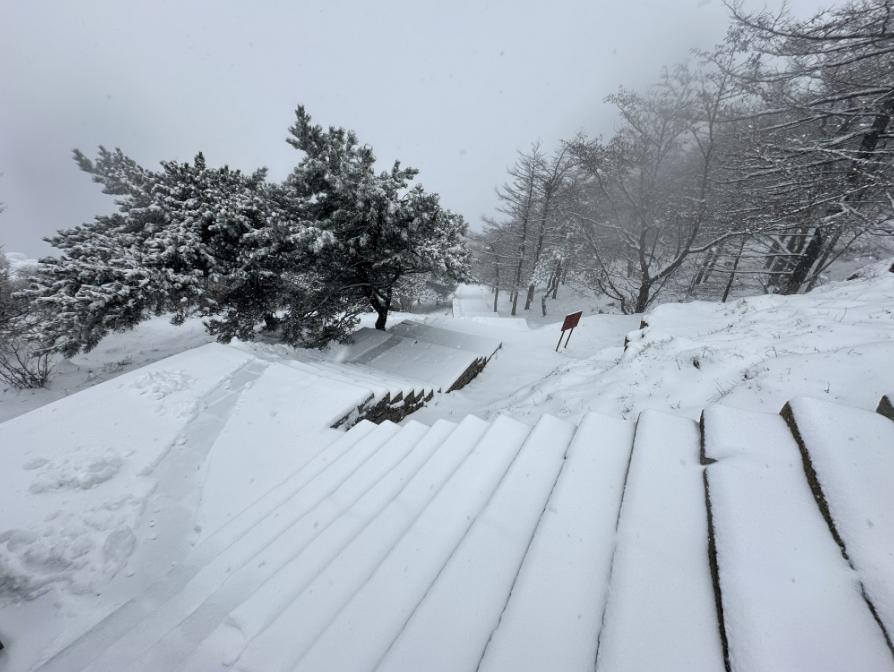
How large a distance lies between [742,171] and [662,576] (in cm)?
1172

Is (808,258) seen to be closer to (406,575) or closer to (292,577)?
(406,575)

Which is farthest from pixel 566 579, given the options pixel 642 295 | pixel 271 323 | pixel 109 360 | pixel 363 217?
pixel 109 360

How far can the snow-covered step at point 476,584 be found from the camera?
4.42 ft

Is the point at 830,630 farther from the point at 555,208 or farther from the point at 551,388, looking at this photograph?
the point at 555,208

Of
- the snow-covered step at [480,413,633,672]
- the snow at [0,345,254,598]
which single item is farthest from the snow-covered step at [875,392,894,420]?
the snow at [0,345,254,598]

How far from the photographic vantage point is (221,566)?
7.36ft

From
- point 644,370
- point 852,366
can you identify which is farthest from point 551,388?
point 852,366

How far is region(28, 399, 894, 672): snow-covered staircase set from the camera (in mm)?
1245

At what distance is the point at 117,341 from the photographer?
45.4 feet

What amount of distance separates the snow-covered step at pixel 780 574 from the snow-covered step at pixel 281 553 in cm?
218

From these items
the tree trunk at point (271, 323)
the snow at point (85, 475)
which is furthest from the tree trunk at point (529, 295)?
the snow at point (85, 475)

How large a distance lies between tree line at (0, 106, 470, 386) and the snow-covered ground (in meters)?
4.01

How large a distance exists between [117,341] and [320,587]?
1873 cm

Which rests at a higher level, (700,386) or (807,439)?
(807,439)
